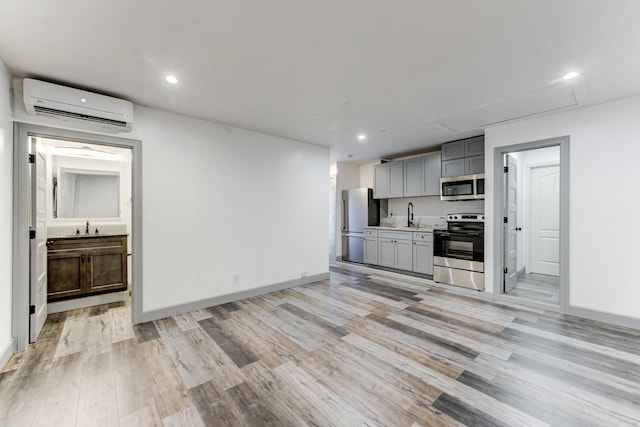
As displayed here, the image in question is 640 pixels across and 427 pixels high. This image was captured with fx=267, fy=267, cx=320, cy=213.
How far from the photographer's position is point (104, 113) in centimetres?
273

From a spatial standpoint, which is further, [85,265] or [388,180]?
[388,180]

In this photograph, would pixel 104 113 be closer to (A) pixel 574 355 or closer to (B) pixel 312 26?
(B) pixel 312 26

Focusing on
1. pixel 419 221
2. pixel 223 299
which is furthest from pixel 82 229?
pixel 419 221

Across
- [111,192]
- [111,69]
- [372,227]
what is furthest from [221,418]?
[372,227]

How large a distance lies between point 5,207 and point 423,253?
555cm

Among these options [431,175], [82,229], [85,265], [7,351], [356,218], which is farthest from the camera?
[356,218]

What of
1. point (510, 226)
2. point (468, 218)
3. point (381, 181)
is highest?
point (381, 181)

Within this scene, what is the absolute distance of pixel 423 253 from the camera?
5121mm

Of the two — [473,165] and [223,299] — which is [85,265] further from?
[473,165]

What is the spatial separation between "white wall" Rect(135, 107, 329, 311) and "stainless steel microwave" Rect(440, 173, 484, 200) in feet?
7.37

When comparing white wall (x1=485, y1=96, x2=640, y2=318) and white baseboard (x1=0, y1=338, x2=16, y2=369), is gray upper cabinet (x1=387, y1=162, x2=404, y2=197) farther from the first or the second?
white baseboard (x1=0, y1=338, x2=16, y2=369)

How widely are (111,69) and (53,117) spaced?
2.89 ft

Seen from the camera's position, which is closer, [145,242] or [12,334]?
[12,334]

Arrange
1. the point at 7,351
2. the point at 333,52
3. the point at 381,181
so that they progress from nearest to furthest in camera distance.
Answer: the point at 333,52 < the point at 7,351 < the point at 381,181
